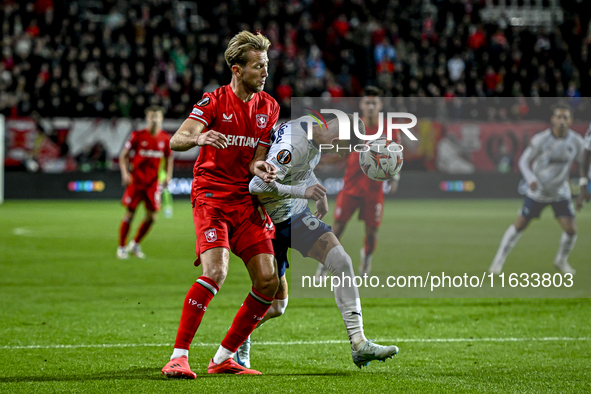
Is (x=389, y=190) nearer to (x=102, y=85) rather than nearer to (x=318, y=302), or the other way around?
(x=318, y=302)

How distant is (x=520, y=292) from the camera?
8.88m

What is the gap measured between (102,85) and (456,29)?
13.5 m

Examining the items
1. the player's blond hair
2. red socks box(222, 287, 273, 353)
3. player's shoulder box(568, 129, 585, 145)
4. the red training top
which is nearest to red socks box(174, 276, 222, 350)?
red socks box(222, 287, 273, 353)

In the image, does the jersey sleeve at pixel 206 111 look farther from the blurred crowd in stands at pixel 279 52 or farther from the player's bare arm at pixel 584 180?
the blurred crowd in stands at pixel 279 52

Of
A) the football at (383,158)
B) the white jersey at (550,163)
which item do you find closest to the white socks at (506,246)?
the white jersey at (550,163)

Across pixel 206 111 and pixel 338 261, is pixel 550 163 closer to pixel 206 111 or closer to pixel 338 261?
pixel 338 261

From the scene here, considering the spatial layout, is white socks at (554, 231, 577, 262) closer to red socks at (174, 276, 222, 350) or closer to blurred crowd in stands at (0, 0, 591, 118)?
red socks at (174, 276, 222, 350)

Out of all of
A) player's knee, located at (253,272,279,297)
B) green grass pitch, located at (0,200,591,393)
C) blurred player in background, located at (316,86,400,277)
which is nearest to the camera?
green grass pitch, located at (0,200,591,393)

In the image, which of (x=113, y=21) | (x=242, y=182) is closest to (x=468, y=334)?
(x=242, y=182)

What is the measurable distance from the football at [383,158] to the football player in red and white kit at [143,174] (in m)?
6.49

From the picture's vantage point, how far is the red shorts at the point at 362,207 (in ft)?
31.2

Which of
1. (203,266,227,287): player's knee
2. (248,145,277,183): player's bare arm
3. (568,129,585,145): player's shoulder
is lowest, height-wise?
(203,266,227,287): player's knee

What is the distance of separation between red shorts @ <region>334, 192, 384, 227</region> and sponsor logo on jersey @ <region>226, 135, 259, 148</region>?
15.3ft

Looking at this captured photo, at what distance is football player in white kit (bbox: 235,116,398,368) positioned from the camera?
4805 millimetres
